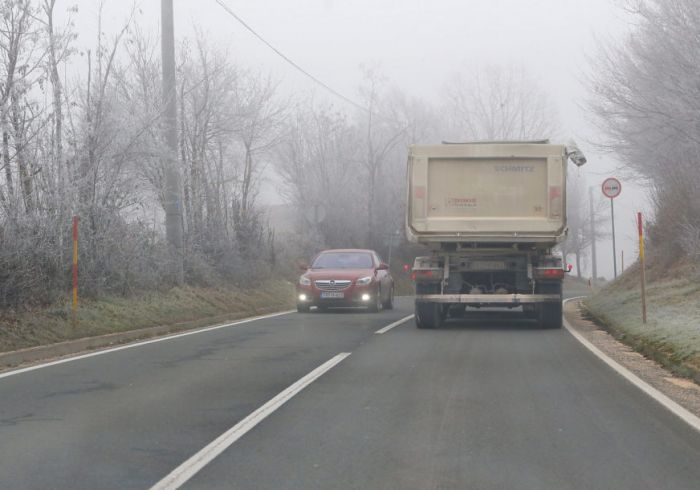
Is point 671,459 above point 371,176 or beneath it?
beneath

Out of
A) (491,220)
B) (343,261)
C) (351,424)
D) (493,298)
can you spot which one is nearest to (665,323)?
(493,298)

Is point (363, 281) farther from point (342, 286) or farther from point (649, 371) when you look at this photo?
point (649, 371)

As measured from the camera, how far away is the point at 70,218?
16453 millimetres

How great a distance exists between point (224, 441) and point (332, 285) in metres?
14.9

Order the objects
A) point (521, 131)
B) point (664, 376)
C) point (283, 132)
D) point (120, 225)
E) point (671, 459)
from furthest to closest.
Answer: point (521, 131), point (283, 132), point (120, 225), point (664, 376), point (671, 459)

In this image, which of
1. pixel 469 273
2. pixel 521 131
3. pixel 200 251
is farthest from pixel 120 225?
pixel 521 131

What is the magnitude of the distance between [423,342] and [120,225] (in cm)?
765

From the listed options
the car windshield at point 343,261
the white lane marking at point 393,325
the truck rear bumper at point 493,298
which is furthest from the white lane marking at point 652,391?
the car windshield at point 343,261

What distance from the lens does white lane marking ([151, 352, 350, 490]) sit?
5.47 meters

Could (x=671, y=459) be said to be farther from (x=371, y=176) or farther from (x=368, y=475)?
(x=371, y=176)

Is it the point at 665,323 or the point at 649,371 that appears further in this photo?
the point at 665,323

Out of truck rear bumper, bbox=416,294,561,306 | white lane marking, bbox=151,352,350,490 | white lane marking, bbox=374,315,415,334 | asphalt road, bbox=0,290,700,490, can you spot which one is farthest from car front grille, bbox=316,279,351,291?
white lane marking, bbox=151,352,350,490

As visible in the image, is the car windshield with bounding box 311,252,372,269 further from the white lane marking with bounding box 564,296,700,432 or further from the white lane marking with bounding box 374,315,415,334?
the white lane marking with bounding box 564,296,700,432

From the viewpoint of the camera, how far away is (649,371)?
10555 mm
